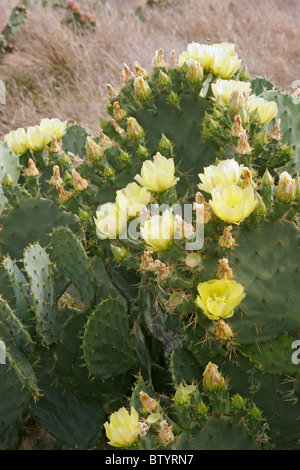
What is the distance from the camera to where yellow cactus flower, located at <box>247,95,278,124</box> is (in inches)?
70.9

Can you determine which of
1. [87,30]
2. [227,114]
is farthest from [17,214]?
[87,30]

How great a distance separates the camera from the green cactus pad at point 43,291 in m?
1.71

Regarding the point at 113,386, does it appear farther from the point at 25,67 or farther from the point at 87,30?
the point at 87,30

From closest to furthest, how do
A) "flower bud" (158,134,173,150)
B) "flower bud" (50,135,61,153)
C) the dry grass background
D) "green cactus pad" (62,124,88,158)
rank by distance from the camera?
1. "flower bud" (158,134,173,150)
2. "flower bud" (50,135,61,153)
3. "green cactus pad" (62,124,88,158)
4. the dry grass background

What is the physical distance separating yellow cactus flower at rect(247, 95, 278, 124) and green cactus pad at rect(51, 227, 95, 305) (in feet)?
2.24

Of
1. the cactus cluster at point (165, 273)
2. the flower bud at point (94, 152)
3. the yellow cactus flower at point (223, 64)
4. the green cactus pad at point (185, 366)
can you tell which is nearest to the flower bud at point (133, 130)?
the cactus cluster at point (165, 273)

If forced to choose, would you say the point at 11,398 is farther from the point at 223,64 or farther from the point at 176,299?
the point at 223,64

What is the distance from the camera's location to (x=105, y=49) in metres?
5.66

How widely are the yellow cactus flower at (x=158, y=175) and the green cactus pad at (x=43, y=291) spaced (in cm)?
44

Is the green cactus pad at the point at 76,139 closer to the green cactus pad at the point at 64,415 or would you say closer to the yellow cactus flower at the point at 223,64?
the yellow cactus flower at the point at 223,64

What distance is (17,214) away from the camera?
6.68 feet

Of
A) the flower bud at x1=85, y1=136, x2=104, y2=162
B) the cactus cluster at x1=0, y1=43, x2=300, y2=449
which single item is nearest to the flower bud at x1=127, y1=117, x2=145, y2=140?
the cactus cluster at x1=0, y1=43, x2=300, y2=449

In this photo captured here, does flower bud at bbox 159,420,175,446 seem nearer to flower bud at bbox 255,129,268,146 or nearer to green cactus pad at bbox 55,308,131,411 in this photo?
green cactus pad at bbox 55,308,131,411
